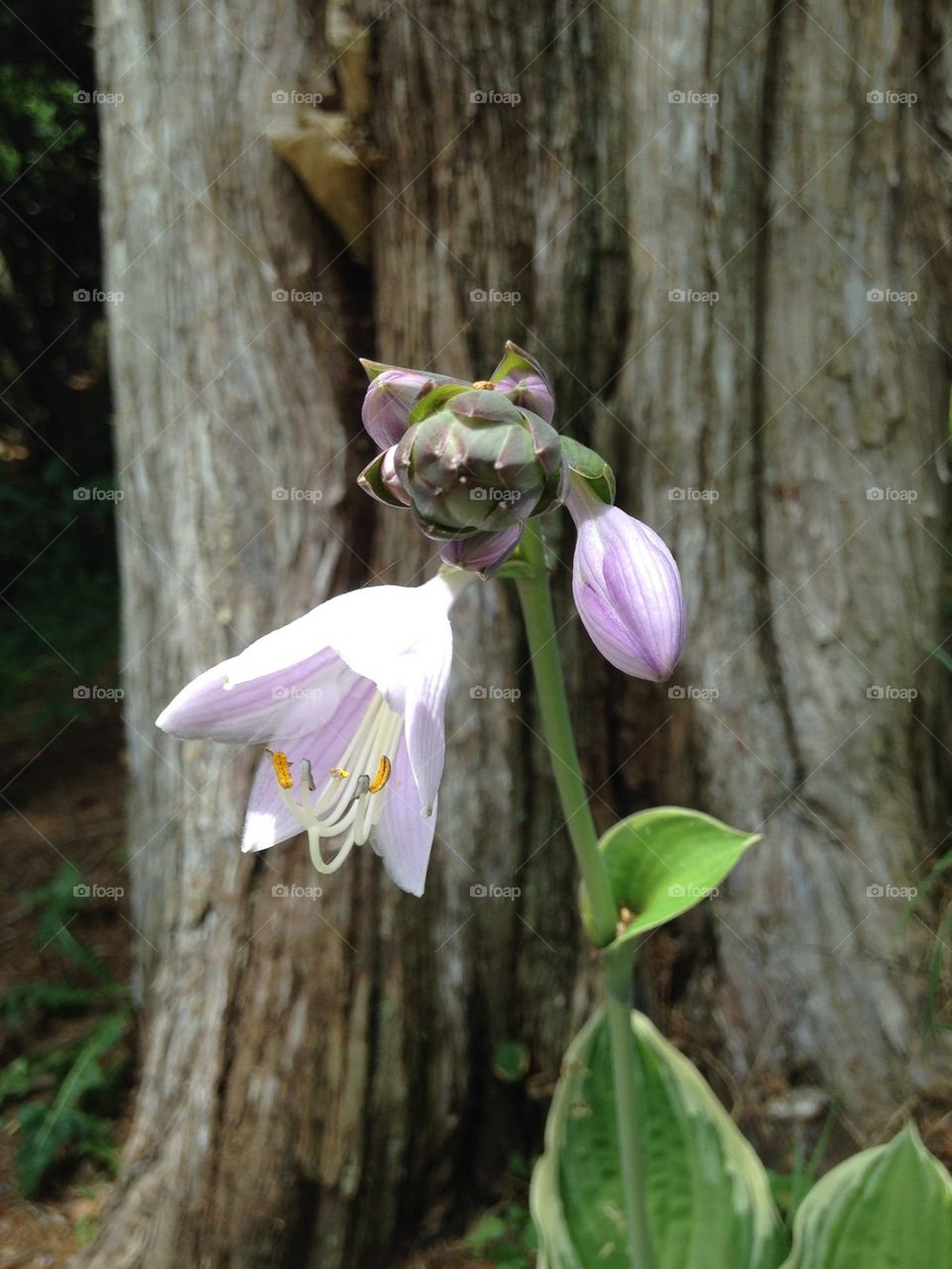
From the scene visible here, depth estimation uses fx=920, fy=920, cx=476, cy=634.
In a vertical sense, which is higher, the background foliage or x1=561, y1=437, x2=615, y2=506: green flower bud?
x1=561, y1=437, x2=615, y2=506: green flower bud

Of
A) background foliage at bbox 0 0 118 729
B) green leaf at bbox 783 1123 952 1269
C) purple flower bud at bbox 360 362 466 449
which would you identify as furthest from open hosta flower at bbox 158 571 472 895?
background foliage at bbox 0 0 118 729

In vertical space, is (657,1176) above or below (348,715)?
below

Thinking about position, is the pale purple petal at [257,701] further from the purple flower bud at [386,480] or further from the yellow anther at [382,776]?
the purple flower bud at [386,480]

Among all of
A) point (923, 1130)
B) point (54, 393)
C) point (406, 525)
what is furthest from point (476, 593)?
point (54, 393)

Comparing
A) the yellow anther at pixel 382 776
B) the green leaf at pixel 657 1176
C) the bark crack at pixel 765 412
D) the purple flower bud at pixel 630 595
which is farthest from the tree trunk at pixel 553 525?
the purple flower bud at pixel 630 595

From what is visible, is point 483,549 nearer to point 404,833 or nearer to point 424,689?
point 424,689

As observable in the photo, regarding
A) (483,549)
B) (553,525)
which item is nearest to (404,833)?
(483,549)

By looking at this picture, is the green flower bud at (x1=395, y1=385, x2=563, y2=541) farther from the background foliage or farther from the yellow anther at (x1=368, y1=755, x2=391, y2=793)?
the background foliage
